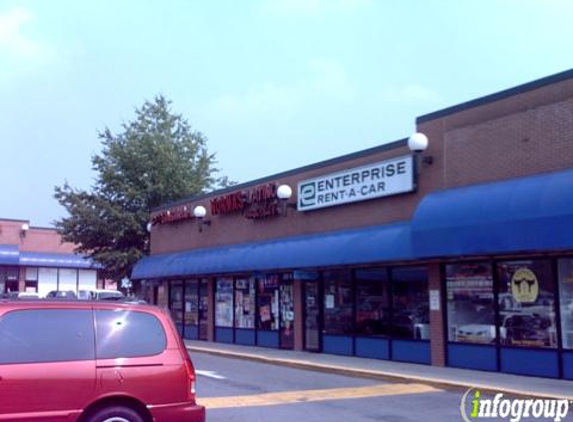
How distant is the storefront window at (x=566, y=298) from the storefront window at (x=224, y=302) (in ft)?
44.4

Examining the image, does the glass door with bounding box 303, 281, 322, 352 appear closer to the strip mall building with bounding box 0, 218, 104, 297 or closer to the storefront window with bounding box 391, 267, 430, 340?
the storefront window with bounding box 391, 267, 430, 340

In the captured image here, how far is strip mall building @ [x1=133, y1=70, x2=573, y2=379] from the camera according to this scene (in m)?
14.7

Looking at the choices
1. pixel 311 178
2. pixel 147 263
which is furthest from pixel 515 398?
pixel 147 263

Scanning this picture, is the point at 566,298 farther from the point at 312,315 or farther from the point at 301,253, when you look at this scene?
the point at 312,315

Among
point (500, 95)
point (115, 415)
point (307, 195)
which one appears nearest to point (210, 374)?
point (307, 195)

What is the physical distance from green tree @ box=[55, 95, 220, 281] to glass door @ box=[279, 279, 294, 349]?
48.1 ft

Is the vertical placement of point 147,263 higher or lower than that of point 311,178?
lower

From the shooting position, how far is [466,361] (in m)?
16.6

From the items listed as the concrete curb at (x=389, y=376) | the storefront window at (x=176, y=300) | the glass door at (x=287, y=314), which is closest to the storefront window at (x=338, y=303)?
the glass door at (x=287, y=314)

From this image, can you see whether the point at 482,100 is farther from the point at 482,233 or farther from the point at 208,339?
the point at 208,339

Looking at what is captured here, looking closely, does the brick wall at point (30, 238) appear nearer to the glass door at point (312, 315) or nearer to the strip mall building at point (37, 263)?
the strip mall building at point (37, 263)

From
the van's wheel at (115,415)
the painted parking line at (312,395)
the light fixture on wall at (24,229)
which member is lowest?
the painted parking line at (312,395)

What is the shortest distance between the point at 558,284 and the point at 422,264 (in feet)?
12.5

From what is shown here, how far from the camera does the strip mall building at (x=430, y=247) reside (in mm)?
14656
